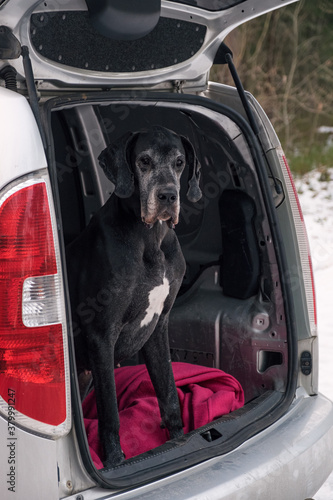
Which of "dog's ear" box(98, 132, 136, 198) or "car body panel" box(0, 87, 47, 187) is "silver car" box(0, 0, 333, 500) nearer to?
"car body panel" box(0, 87, 47, 187)

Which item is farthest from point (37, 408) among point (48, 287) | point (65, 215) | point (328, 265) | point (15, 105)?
point (328, 265)

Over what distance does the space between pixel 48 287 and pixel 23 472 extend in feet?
1.56

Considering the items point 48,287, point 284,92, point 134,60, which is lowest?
point 48,287

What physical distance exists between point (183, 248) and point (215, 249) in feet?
0.68

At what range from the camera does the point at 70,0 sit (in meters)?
2.08

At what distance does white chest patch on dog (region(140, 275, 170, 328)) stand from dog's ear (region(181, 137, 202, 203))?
35 centimetres

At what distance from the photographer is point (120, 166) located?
256 cm

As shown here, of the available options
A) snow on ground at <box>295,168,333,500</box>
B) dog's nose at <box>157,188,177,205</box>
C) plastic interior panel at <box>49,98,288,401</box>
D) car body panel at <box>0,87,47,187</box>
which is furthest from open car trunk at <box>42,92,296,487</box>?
snow on ground at <box>295,168,333,500</box>

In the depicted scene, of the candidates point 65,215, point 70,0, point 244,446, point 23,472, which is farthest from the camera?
point 65,215

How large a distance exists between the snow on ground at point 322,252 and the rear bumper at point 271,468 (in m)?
0.47

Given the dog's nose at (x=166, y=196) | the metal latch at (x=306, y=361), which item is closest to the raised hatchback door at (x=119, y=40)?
the dog's nose at (x=166, y=196)

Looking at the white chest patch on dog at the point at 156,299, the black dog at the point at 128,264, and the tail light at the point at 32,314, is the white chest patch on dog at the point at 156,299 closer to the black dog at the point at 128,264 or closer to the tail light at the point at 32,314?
the black dog at the point at 128,264

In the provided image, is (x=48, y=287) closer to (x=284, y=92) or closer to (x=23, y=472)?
(x=23, y=472)

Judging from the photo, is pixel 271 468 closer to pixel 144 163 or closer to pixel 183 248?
pixel 144 163
